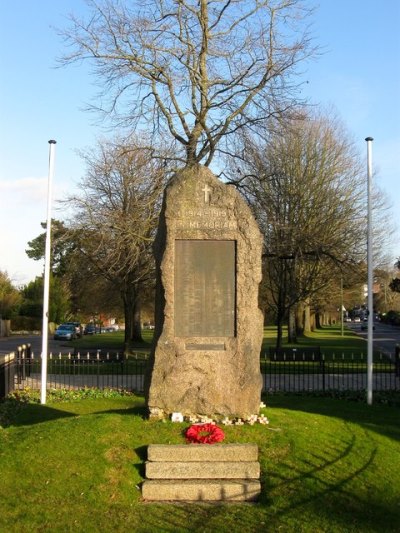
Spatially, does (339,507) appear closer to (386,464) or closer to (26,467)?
(386,464)

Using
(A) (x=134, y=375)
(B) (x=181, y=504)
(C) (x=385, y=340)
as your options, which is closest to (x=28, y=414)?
(B) (x=181, y=504)

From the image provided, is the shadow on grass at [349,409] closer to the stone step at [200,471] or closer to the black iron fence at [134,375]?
the black iron fence at [134,375]

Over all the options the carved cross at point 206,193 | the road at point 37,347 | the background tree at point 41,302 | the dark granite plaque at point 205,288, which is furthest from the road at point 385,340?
the background tree at point 41,302

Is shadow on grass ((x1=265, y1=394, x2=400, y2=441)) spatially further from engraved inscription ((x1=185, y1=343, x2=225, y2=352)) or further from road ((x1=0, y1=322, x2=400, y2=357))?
road ((x1=0, y1=322, x2=400, y2=357))

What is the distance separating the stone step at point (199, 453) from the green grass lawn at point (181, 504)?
232 millimetres

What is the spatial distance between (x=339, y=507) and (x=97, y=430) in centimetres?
327

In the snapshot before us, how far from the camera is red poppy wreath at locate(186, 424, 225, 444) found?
815cm

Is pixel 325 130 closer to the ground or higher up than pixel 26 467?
higher up

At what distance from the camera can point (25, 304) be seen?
6681cm

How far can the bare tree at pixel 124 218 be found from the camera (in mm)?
21469

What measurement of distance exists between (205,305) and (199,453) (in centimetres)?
233

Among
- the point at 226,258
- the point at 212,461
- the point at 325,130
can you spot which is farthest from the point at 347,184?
the point at 212,461

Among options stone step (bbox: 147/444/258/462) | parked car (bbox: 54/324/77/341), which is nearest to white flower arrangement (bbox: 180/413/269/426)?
stone step (bbox: 147/444/258/462)

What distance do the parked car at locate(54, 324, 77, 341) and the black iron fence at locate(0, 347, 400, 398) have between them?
95.4 ft
